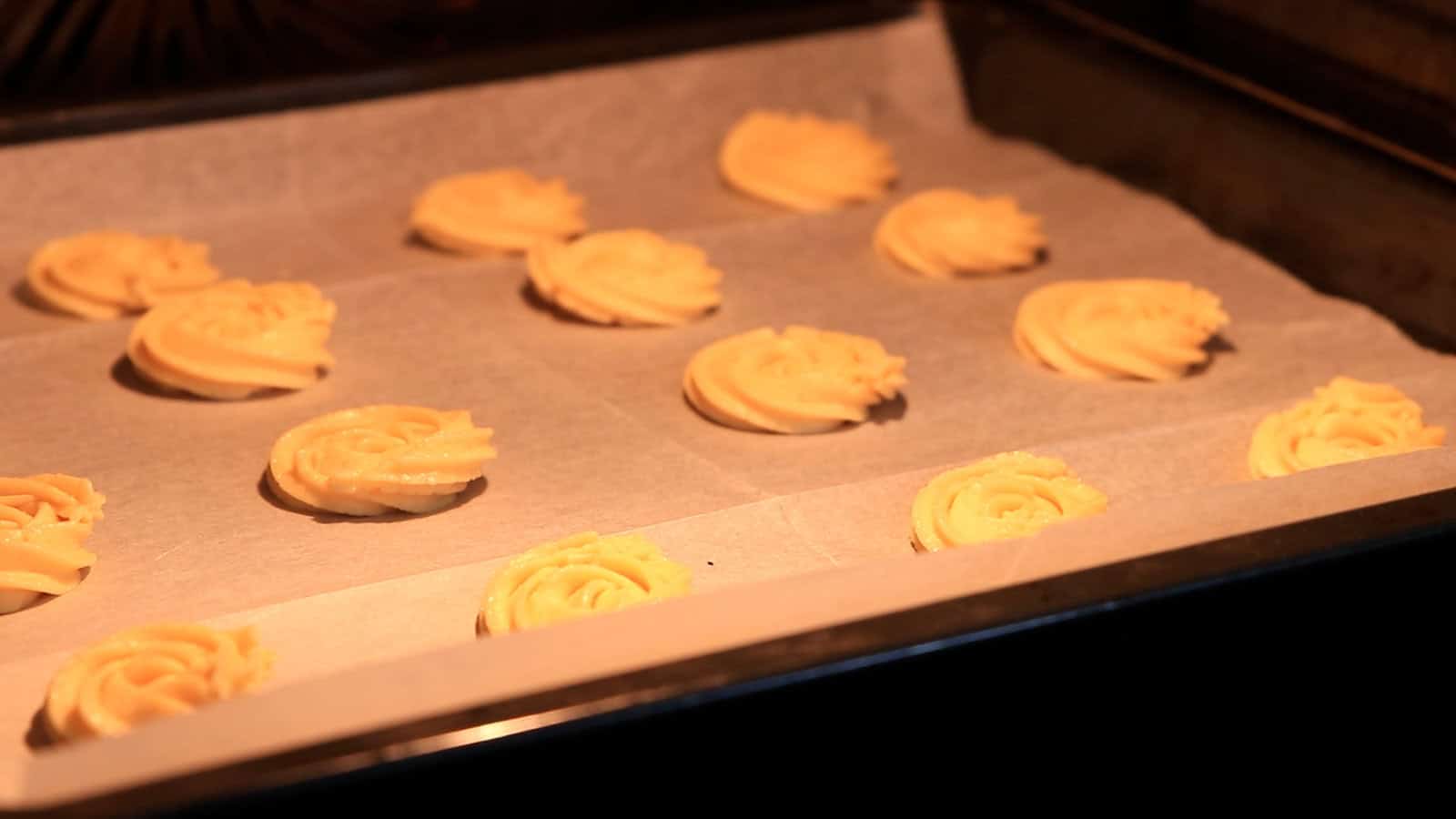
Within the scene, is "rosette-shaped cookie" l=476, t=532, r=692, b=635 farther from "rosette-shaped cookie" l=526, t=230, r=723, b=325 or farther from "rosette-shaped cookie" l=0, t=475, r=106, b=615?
"rosette-shaped cookie" l=526, t=230, r=723, b=325

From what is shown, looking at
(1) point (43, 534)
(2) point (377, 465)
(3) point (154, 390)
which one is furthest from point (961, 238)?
(1) point (43, 534)

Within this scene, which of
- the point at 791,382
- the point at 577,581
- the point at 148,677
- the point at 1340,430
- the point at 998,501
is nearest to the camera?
the point at 148,677

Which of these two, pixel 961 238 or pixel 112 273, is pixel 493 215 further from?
pixel 961 238

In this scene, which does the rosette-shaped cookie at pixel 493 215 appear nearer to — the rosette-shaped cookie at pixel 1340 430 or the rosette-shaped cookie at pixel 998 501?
the rosette-shaped cookie at pixel 998 501

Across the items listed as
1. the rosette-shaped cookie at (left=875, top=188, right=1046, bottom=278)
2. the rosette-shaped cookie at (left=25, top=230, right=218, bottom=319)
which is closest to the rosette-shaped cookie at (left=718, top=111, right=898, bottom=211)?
the rosette-shaped cookie at (left=875, top=188, right=1046, bottom=278)

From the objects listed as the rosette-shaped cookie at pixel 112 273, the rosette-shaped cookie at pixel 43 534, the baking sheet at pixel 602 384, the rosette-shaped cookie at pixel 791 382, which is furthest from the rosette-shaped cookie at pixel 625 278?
the rosette-shaped cookie at pixel 43 534

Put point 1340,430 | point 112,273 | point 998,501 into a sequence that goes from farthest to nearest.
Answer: point 112,273
point 1340,430
point 998,501
